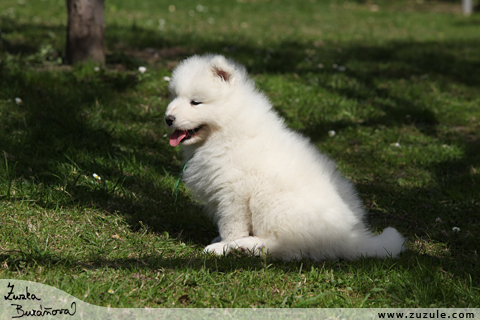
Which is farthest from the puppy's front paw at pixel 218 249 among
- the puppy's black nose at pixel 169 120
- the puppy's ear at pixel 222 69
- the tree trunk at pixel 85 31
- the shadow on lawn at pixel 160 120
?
the tree trunk at pixel 85 31

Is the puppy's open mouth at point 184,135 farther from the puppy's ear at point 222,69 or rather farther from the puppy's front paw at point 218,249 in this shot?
the puppy's front paw at point 218,249

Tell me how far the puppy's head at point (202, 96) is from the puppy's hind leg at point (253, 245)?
738 millimetres

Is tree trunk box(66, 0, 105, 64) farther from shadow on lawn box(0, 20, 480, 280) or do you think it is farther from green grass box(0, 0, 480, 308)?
shadow on lawn box(0, 20, 480, 280)

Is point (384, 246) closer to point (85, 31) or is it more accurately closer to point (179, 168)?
point (179, 168)

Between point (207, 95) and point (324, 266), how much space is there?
1306 millimetres

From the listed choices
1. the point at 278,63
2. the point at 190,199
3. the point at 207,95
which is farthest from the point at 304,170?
the point at 278,63

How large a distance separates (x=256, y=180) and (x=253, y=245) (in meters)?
0.42

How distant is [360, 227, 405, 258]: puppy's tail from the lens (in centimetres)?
293

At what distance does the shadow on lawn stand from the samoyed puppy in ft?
1.78

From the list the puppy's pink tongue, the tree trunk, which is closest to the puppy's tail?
the puppy's pink tongue

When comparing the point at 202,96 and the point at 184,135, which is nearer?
the point at 202,96

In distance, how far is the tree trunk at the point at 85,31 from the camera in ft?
17.9

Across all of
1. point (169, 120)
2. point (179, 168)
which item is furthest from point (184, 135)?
point (179, 168)

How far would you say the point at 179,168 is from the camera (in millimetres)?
4273
